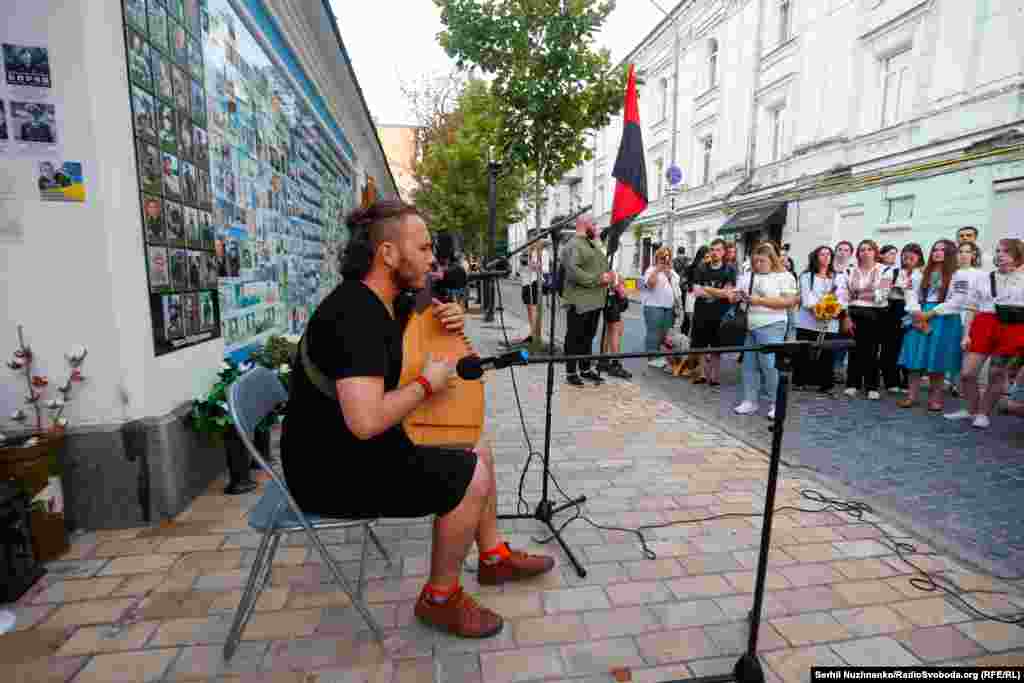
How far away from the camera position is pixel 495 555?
93.5 inches

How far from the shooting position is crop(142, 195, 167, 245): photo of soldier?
269 centimetres

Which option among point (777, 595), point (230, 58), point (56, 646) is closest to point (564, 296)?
point (230, 58)

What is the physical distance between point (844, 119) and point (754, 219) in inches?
148

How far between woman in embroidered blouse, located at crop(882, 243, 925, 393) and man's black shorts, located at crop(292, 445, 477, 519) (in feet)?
19.6

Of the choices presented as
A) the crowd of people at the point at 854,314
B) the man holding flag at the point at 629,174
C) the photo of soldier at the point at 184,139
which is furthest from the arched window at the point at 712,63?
the photo of soldier at the point at 184,139

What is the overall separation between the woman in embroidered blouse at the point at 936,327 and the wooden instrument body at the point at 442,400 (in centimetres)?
549

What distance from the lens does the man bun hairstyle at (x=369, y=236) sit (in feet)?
6.35

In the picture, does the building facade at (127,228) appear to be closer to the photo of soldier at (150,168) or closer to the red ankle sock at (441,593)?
the photo of soldier at (150,168)

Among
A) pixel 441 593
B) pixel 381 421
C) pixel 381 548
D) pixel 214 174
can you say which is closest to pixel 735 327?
pixel 381 548

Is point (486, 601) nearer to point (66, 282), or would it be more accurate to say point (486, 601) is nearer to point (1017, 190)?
point (66, 282)

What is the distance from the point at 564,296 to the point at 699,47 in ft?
65.2

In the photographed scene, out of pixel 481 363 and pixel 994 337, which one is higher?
pixel 481 363

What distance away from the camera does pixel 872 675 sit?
1893 mm

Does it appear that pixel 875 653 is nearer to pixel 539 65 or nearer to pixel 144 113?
pixel 144 113
